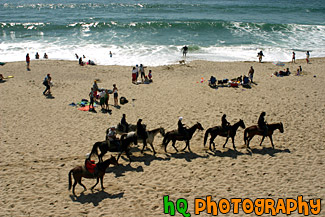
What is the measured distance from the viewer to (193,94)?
18344mm

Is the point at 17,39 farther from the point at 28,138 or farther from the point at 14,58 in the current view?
the point at 28,138

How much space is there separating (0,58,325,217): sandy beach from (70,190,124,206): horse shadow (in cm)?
3

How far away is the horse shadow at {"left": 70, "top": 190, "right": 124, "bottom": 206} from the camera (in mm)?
8469

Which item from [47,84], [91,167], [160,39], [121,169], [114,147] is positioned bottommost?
[121,169]

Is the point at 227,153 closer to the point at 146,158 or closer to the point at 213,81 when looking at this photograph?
the point at 146,158

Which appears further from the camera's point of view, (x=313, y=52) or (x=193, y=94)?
(x=313, y=52)

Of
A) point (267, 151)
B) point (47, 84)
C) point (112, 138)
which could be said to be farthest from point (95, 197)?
point (47, 84)

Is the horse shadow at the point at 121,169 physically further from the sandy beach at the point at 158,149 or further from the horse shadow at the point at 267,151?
the horse shadow at the point at 267,151

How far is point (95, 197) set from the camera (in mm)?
Result: 8664

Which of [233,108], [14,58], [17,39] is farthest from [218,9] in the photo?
[233,108]

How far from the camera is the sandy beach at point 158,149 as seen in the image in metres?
8.61

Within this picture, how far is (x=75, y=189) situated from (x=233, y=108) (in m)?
10.1

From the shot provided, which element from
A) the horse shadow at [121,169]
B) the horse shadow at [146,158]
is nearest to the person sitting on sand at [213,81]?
the horse shadow at [146,158]

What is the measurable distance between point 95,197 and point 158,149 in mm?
3693
